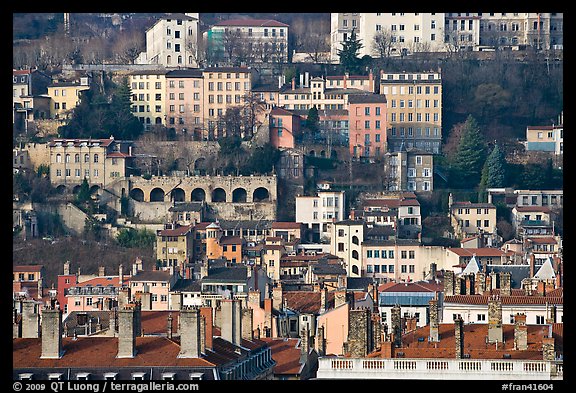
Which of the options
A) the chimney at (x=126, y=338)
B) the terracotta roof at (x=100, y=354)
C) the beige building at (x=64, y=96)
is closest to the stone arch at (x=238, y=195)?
the beige building at (x=64, y=96)

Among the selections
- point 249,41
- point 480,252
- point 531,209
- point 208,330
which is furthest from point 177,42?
point 208,330

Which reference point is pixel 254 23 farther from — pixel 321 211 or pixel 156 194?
pixel 321 211

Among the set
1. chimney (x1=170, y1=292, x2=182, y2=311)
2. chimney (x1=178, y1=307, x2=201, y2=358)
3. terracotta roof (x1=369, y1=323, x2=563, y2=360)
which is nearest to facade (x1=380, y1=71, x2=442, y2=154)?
chimney (x1=170, y1=292, x2=182, y2=311)

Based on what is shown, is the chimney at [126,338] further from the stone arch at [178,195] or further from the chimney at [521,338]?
the stone arch at [178,195]

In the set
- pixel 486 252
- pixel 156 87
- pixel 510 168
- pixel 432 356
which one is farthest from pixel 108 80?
pixel 432 356

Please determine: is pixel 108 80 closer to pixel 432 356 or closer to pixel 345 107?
pixel 345 107

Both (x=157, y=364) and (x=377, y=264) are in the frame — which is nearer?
(x=157, y=364)

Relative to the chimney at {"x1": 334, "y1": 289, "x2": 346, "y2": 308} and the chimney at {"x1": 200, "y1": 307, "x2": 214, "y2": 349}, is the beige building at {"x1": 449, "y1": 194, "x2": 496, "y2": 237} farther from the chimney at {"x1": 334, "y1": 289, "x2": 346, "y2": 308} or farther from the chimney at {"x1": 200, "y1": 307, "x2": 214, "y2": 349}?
the chimney at {"x1": 200, "y1": 307, "x2": 214, "y2": 349}
